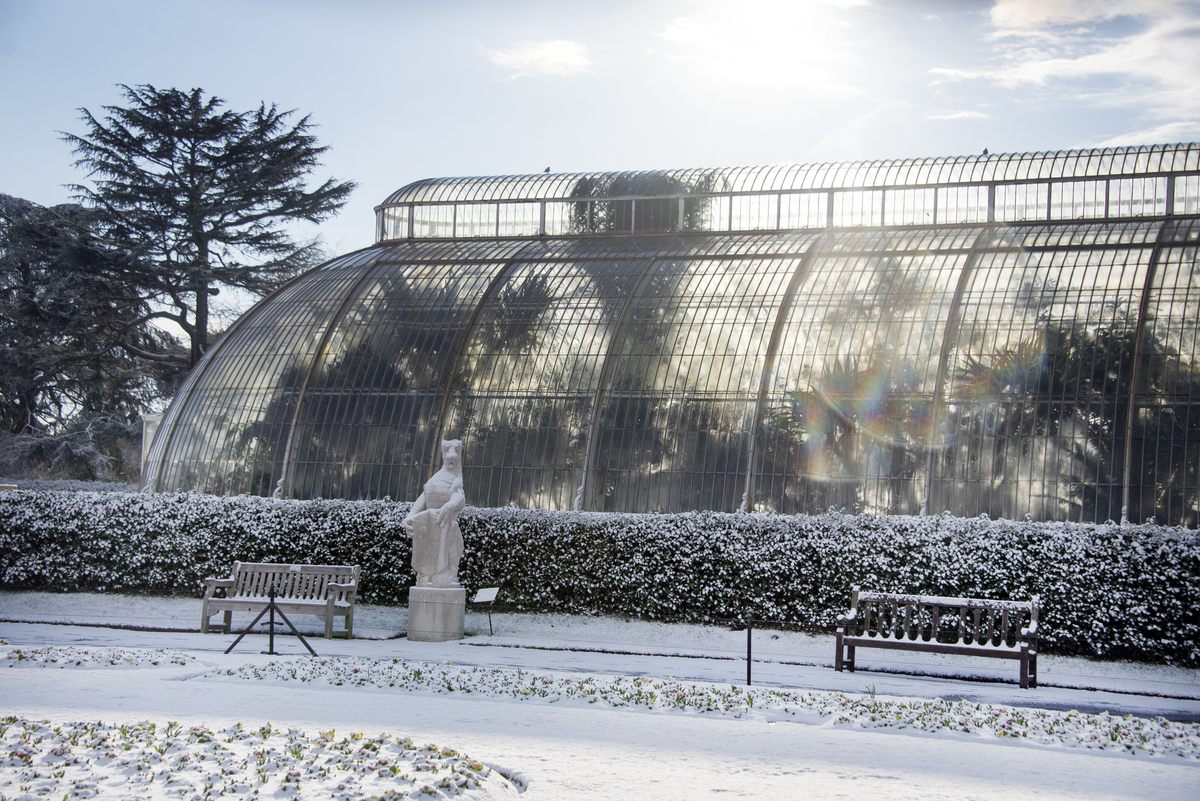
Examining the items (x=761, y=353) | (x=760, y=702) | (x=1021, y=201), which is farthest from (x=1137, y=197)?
(x=760, y=702)

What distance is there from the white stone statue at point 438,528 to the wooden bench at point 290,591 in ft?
4.37

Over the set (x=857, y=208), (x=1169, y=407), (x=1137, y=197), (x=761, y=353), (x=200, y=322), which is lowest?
(x=1169, y=407)

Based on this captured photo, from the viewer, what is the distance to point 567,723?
1253 cm

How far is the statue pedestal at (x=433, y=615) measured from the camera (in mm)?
20188

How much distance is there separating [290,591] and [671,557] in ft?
20.6

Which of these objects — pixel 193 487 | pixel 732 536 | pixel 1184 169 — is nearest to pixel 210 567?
pixel 193 487

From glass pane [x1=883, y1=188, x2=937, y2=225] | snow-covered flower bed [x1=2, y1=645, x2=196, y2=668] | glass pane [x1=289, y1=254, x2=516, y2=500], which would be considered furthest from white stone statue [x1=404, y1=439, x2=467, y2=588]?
glass pane [x1=883, y1=188, x2=937, y2=225]

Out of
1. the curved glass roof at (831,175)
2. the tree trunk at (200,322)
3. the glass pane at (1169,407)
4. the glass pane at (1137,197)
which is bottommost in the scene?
the glass pane at (1169,407)

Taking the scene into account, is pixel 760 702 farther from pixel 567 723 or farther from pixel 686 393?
pixel 686 393

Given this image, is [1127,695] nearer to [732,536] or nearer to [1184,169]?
[732,536]

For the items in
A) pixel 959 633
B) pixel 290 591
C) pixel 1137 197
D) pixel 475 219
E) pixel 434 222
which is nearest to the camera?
pixel 959 633

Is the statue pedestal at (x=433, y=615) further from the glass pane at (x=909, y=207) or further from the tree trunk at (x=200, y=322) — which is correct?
the tree trunk at (x=200, y=322)

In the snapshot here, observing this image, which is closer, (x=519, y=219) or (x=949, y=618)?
(x=949, y=618)

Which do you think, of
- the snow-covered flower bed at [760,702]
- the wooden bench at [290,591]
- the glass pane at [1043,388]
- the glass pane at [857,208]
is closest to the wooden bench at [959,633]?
the snow-covered flower bed at [760,702]
